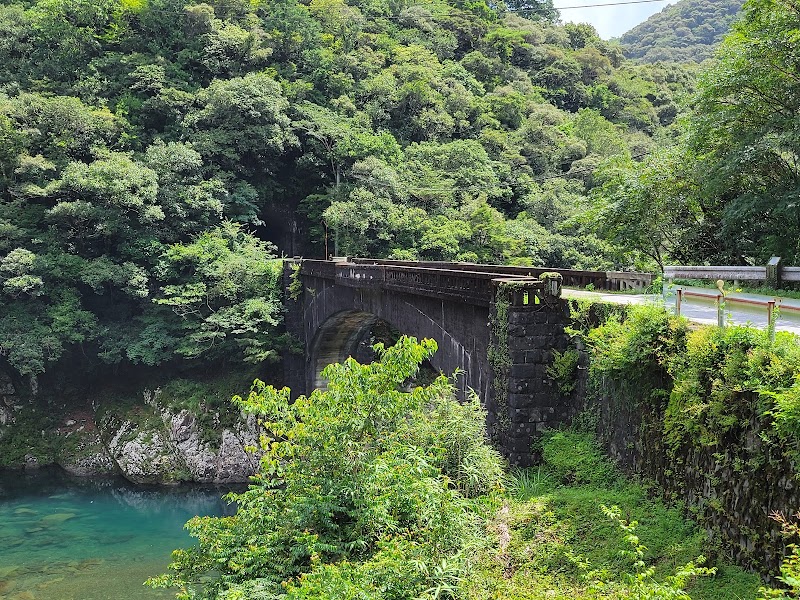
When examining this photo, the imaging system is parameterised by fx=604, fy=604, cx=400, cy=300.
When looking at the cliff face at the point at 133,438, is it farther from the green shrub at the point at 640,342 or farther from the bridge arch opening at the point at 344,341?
the green shrub at the point at 640,342

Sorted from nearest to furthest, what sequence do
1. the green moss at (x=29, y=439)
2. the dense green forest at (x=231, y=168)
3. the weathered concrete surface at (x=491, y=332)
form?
the weathered concrete surface at (x=491, y=332) → the green moss at (x=29, y=439) → the dense green forest at (x=231, y=168)

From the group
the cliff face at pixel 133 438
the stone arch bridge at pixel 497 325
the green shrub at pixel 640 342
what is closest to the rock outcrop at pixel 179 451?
the cliff face at pixel 133 438

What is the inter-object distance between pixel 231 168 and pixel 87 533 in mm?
20715

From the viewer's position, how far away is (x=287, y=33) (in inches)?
1647

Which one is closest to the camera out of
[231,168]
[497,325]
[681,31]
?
[497,325]

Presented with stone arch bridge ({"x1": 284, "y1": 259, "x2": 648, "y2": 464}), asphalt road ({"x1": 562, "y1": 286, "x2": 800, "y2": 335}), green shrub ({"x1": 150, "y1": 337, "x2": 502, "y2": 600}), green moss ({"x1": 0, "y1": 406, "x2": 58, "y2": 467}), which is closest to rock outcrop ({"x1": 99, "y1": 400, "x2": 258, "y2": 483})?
green moss ({"x1": 0, "y1": 406, "x2": 58, "y2": 467})

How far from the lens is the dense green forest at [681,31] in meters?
124

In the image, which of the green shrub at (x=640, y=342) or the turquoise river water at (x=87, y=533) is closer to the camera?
the green shrub at (x=640, y=342)

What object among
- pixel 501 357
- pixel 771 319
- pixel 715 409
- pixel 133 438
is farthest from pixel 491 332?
pixel 133 438

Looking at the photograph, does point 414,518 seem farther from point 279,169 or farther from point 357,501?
point 279,169

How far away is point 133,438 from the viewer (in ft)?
84.1

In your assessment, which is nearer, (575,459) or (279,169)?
(575,459)

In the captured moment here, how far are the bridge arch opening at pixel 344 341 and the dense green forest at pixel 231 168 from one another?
2217 millimetres

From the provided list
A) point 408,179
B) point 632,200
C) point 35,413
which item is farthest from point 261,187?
point 632,200
